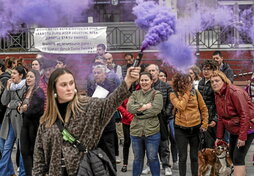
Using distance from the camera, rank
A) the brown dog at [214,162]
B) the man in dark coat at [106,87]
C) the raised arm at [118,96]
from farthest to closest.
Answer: the brown dog at [214,162] → the man in dark coat at [106,87] → the raised arm at [118,96]

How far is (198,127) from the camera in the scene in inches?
296

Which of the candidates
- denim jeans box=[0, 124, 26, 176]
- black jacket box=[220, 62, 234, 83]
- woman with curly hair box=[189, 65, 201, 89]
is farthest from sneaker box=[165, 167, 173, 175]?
denim jeans box=[0, 124, 26, 176]

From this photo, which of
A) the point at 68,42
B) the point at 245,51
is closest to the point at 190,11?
the point at 68,42

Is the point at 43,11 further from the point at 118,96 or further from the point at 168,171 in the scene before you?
the point at 118,96

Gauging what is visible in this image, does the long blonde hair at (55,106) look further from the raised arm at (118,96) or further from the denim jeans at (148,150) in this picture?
the denim jeans at (148,150)

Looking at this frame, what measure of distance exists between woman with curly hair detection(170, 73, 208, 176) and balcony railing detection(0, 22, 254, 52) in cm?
423

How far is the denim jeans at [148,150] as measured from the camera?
7.37m

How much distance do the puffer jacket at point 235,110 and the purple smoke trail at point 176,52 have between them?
2.12 ft

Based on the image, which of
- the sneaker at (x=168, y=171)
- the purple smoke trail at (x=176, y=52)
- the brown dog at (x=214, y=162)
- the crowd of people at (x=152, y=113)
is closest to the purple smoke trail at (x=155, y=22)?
the purple smoke trail at (x=176, y=52)

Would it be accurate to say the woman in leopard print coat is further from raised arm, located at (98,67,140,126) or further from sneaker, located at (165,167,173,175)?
sneaker, located at (165,167,173,175)

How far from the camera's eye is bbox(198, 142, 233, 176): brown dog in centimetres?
789

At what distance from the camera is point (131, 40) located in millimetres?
14094

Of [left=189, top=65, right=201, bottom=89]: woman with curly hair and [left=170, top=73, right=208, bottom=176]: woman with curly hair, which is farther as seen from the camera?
[left=189, top=65, right=201, bottom=89]: woman with curly hair

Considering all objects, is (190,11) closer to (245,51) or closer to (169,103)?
(169,103)
